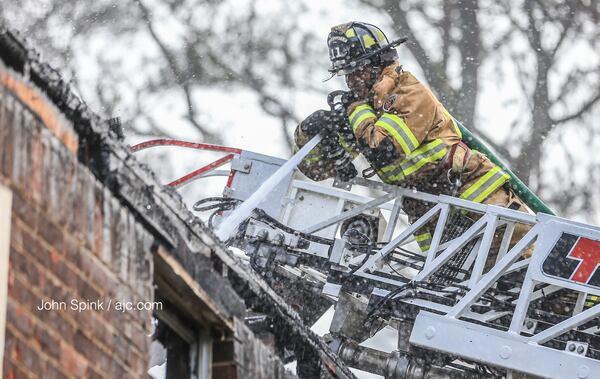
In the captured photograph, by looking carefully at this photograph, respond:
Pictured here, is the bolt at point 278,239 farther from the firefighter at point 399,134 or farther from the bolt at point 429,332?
the bolt at point 429,332

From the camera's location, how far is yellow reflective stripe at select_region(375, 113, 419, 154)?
298 inches

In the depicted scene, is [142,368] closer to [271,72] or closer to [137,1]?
[271,72]

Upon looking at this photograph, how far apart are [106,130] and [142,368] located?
2.12 ft

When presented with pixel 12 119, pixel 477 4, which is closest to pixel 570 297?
pixel 12 119

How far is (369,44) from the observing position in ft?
26.4

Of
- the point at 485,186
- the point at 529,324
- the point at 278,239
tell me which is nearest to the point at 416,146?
the point at 485,186

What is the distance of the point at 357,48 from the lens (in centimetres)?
806

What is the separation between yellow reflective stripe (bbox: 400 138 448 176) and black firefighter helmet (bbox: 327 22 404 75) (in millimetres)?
575

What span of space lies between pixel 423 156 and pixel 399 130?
0.89ft

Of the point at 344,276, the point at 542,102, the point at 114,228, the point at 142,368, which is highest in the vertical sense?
the point at 542,102

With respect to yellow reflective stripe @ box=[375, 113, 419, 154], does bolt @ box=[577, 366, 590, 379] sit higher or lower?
lower

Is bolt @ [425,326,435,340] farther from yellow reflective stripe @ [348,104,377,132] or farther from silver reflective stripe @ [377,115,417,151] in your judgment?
yellow reflective stripe @ [348,104,377,132]

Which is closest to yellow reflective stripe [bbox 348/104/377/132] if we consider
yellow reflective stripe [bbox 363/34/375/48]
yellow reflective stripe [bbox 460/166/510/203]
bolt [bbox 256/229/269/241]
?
yellow reflective stripe [bbox 363/34/375/48]

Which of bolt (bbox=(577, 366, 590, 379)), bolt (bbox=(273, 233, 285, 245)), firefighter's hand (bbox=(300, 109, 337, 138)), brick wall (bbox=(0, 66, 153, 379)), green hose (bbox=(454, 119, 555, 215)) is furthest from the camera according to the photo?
green hose (bbox=(454, 119, 555, 215))
